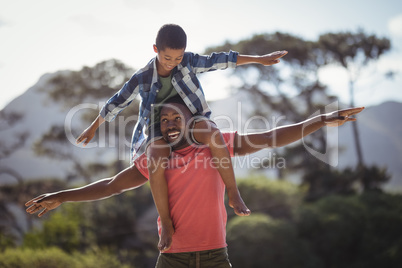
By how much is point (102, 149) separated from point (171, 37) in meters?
16.8

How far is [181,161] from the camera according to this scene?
1951 millimetres

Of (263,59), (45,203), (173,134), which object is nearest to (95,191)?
(45,203)

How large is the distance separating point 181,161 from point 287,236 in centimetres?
935

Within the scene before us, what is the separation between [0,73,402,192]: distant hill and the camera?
16.0m

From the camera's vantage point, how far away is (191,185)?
1910mm

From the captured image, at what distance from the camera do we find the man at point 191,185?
186 cm

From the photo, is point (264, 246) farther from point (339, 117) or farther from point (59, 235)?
point (339, 117)

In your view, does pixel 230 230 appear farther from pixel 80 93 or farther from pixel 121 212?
pixel 80 93

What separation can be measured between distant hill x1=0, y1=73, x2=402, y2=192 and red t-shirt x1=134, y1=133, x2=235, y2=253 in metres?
13.6

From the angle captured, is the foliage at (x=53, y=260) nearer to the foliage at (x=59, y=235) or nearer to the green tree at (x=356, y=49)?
the foliage at (x=59, y=235)

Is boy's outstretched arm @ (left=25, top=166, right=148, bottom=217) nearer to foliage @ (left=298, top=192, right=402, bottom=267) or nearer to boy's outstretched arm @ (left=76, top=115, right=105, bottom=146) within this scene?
boy's outstretched arm @ (left=76, top=115, right=105, bottom=146)

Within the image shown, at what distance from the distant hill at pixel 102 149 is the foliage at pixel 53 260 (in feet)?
20.9

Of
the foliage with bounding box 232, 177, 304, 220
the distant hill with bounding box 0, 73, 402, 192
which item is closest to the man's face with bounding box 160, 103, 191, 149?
the foliage with bounding box 232, 177, 304, 220

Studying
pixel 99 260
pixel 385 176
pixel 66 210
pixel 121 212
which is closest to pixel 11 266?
pixel 99 260
